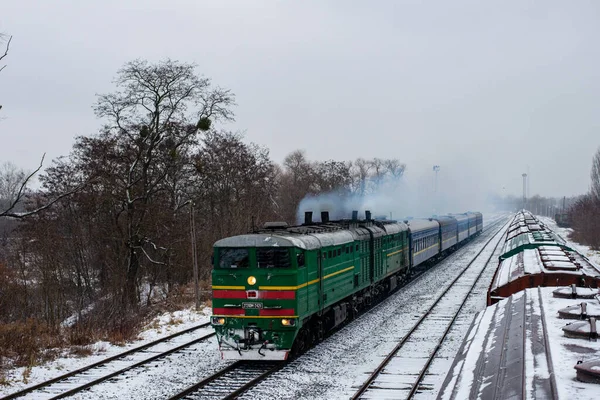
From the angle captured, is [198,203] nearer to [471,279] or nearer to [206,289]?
[206,289]

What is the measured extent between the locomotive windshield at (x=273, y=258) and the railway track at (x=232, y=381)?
96.0 inches

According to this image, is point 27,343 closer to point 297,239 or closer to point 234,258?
point 234,258

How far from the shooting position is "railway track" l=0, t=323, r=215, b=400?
1207 centimetres

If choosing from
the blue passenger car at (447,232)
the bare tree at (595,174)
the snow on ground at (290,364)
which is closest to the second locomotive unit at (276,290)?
the snow on ground at (290,364)

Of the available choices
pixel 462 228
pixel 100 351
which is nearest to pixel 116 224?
pixel 100 351

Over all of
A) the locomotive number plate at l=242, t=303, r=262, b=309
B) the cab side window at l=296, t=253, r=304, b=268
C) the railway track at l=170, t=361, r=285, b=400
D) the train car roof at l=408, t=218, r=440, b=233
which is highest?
the train car roof at l=408, t=218, r=440, b=233

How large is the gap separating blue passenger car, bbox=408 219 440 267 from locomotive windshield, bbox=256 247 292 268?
17199mm

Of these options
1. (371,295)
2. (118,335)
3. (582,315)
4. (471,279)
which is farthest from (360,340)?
(471,279)

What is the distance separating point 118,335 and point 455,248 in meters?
40.5

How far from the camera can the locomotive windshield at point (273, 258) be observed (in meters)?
14.3

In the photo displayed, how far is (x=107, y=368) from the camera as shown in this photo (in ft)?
46.2

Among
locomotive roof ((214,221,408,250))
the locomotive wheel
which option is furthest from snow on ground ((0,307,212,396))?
the locomotive wheel

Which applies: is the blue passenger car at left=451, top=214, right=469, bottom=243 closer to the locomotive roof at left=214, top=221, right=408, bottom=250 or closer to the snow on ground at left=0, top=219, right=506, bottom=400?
the snow on ground at left=0, top=219, right=506, bottom=400

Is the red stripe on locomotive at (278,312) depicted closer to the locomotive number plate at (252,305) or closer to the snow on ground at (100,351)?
the locomotive number plate at (252,305)
